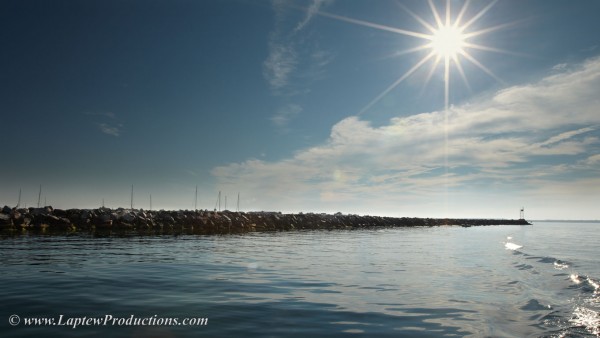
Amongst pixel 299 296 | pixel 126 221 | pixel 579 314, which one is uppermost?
pixel 126 221

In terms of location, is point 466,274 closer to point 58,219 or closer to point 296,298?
point 296,298

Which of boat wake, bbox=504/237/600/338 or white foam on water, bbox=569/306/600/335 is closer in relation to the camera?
boat wake, bbox=504/237/600/338

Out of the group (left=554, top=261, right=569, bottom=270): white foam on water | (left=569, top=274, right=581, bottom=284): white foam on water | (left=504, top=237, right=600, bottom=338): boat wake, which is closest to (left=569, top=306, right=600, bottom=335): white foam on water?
(left=504, top=237, right=600, bottom=338): boat wake

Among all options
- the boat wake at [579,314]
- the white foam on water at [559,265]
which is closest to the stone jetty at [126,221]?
the white foam on water at [559,265]

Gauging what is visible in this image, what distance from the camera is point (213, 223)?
4712cm

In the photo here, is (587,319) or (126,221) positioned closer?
(587,319)

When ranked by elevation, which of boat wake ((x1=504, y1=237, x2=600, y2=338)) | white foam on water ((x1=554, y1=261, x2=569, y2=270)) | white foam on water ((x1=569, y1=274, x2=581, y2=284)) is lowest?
boat wake ((x1=504, y1=237, x2=600, y2=338))

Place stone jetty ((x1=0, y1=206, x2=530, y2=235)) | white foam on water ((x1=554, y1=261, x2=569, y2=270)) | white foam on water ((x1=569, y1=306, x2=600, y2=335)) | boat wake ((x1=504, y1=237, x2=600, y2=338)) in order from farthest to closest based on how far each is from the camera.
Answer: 1. stone jetty ((x1=0, y1=206, x2=530, y2=235))
2. white foam on water ((x1=554, y1=261, x2=569, y2=270))
3. white foam on water ((x1=569, y1=306, x2=600, y2=335))
4. boat wake ((x1=504, y1=237, x2=600, y2=338))

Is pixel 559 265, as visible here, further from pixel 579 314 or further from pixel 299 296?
pixel 299 296

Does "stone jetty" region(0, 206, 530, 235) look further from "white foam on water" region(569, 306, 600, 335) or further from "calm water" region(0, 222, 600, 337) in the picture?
"white foam on water" region(569, 306, 600, 335)

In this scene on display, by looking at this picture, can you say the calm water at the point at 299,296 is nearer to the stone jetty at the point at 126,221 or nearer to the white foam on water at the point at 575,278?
the white foam on water at the point at 575,278

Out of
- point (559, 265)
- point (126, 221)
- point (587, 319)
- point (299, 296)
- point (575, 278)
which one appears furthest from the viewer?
point (126, 221)

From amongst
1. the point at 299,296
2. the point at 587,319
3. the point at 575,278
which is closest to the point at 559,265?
the point at 575,278

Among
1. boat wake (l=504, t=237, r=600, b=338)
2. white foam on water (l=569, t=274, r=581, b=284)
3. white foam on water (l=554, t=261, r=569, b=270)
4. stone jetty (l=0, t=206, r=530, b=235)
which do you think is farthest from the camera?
stone jetty (l=0, t=206, r=530, b=235)
